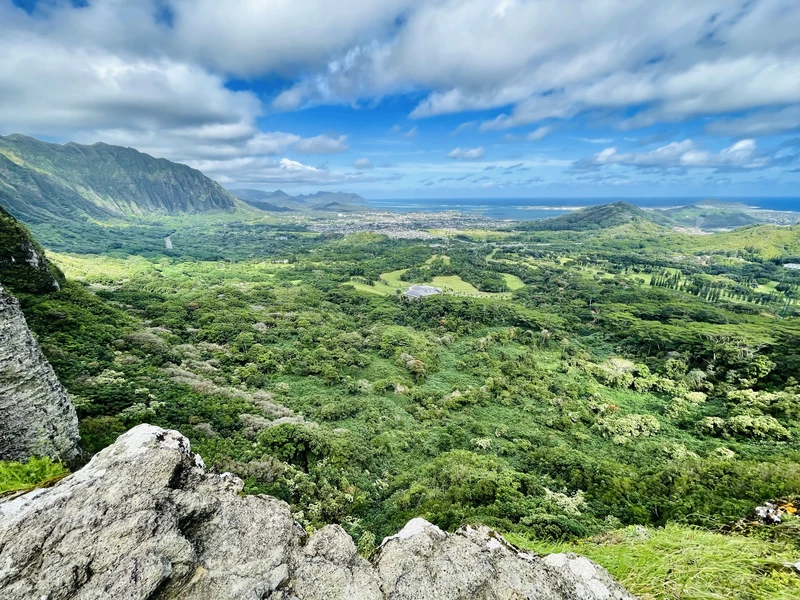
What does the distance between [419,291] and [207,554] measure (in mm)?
98018

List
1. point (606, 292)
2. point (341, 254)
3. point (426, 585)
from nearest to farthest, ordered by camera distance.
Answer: point (426, 585), point (606, 292), point (341, 254)

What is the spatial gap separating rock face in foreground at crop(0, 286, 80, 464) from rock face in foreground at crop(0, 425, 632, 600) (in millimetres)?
12428

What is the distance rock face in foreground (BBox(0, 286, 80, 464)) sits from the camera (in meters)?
14.8

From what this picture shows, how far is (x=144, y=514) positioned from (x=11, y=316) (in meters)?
16.5

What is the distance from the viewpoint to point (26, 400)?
15539 millimetres

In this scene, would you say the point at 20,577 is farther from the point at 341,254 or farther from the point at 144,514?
the point at 341,254

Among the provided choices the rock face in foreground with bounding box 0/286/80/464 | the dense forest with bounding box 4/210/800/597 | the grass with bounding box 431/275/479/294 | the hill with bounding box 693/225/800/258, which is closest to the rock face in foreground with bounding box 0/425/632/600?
the dense forest with bounding box 4/210/800/597

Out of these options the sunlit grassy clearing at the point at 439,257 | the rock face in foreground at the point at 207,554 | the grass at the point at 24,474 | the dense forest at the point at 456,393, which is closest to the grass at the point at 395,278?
the dense forest at the point at 456,393

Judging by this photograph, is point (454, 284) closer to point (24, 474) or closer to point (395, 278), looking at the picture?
point (395, 278)

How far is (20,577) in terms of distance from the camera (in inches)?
196

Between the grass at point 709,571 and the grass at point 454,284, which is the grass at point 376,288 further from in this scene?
the grass at point 709,571

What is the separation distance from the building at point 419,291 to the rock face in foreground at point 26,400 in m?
79.3

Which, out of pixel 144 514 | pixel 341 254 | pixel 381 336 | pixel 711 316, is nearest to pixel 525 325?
pixel 381 336

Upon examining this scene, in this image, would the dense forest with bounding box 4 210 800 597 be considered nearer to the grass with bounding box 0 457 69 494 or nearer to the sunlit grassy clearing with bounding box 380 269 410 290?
the grass with bounding box 0 457 69 494
